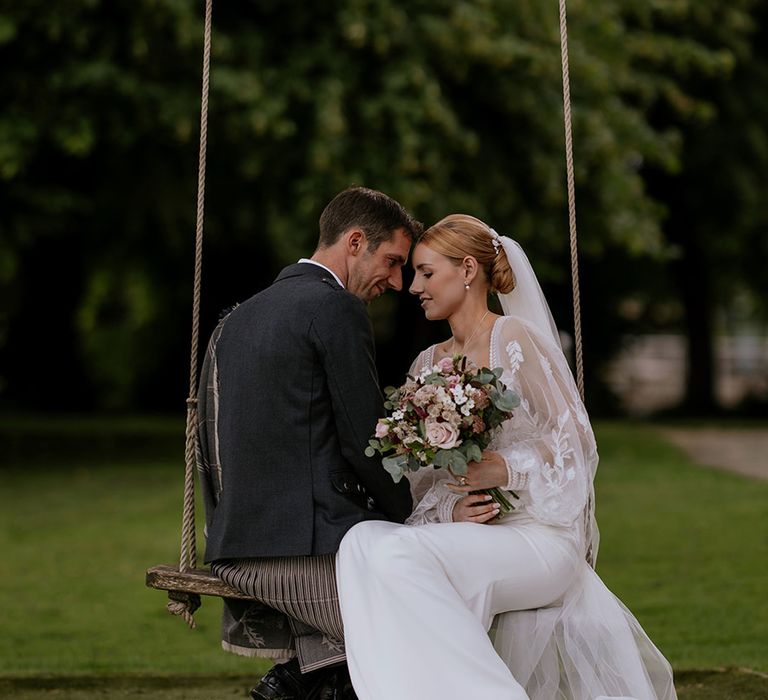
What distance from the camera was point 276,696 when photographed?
445 cm

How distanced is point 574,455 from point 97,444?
14.6m

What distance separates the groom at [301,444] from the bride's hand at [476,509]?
7.3 inches

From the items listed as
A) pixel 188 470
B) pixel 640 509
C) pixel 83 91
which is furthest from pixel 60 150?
pixel 188 470

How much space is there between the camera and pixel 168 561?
956cm

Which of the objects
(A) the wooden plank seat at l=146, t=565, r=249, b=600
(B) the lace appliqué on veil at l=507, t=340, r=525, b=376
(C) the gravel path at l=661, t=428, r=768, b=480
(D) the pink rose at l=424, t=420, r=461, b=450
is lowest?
(A) the wooden plank seat at l=146, t=565, r=249, b=600

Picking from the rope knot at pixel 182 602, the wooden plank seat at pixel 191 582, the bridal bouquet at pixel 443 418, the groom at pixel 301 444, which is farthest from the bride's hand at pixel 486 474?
the rope knot at pixel 182 602

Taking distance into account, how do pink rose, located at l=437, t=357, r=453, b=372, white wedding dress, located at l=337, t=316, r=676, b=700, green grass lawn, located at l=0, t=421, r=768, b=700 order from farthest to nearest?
green grass lawn, located at l=0, t=421, r=768, b=700 < pink rose, located at l=437, t=357, r=453, b=372 < white wedding dress, located at l=337, t=316, r=676, b=700

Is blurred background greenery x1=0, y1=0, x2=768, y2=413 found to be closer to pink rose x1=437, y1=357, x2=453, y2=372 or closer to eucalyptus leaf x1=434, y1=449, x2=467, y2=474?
pink rose x1=437, y1=357, x2=453, y2=372

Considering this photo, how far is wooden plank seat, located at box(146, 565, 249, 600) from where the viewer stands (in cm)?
445

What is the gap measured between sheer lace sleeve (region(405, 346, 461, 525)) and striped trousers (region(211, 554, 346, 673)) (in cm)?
37

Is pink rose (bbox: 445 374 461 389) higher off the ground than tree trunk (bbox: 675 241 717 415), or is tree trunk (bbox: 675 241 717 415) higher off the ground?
tree trunk (bbox: 675 241 717 415)

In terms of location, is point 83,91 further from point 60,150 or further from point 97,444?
point 97,444

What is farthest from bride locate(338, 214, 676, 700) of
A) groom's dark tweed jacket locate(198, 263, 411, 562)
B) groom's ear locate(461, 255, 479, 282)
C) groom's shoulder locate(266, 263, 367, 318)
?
groom's shoulder locate(266, 263, 367, 318)

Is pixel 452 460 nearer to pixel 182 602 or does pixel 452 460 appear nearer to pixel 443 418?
pixel 443 418
